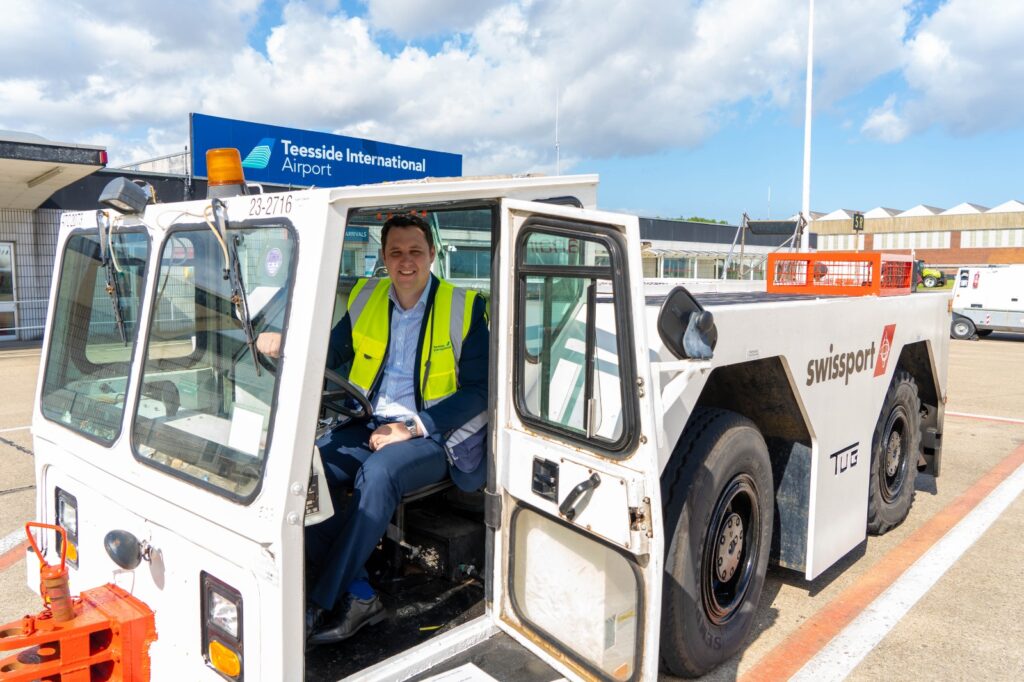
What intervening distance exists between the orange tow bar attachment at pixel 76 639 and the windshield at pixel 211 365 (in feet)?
1.49

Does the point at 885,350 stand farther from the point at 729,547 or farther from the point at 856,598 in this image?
the point at 729,547

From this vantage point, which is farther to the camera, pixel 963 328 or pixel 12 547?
pixel 963 328

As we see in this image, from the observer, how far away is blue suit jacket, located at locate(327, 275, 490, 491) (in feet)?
9.57

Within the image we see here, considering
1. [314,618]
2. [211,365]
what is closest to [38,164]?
[211,365]

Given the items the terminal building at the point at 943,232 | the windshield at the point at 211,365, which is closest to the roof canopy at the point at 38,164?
the windshield at the point at 211,365

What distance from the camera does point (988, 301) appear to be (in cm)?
1938

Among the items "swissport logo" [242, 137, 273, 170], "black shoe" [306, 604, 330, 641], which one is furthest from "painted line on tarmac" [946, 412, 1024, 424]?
"swissport logo" [242, 137, 273, 170]

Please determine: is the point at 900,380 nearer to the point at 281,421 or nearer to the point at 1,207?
the point at 281,421

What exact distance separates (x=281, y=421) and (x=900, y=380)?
13.2 ft

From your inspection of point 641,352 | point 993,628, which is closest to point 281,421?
point 641,352

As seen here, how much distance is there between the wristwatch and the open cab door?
0.45 metres

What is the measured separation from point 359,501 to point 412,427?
1.35ft

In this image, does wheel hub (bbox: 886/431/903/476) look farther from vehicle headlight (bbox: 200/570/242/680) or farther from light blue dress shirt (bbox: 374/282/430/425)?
vehicle headlight (bbox: 200/570/242/680)

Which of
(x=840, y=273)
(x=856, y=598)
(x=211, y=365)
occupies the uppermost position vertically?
(x=840, y=273)
